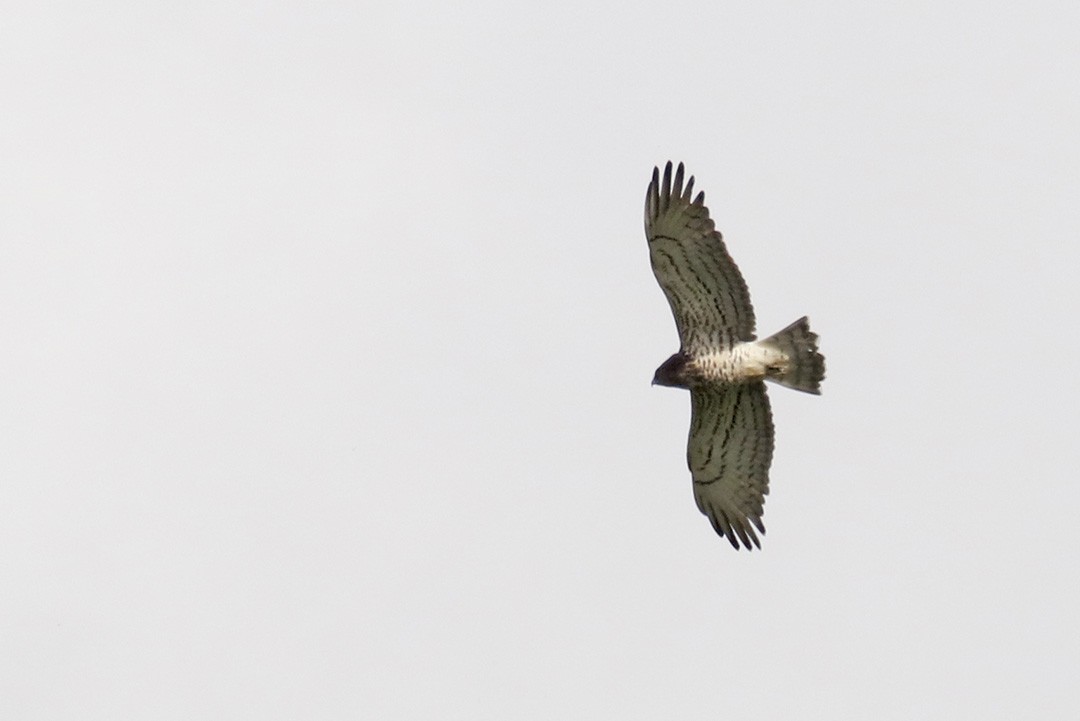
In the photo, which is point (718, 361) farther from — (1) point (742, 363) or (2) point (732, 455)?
(2) point (732, 455)

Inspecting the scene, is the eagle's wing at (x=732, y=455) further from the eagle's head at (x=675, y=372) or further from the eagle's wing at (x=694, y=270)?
the eagle's wing at (x=694, y=270)

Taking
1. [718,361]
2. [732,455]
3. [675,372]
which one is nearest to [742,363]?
[718,361]

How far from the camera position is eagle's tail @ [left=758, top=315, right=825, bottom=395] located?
1966 cm

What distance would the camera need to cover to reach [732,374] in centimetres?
1972

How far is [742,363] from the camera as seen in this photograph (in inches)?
774

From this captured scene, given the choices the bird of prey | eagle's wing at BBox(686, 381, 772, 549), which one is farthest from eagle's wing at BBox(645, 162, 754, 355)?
eagle's wing at BBox(686, 381, 772, 549)

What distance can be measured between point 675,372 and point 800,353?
1141mm

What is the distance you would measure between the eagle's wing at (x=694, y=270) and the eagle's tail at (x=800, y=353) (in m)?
0.29

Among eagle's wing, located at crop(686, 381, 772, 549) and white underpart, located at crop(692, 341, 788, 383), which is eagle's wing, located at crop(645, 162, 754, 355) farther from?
eagle's wing, located at crop(686, 381, 772, 549)

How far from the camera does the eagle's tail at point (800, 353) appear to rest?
19656 millimetres

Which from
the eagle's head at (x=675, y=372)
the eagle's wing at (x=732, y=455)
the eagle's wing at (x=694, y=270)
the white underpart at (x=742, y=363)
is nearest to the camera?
the eagle's wing at (x=694, y=270)

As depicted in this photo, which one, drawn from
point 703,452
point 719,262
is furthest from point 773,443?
point 719,262

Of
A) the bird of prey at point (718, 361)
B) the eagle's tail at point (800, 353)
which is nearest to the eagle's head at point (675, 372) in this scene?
the bird of prey at point (718, 361)

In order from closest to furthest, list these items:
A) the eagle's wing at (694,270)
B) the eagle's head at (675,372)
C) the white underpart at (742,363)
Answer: the eagle's wing at (694,270) < the white underpart at (742,363) < the eagle's head at (675,372)
